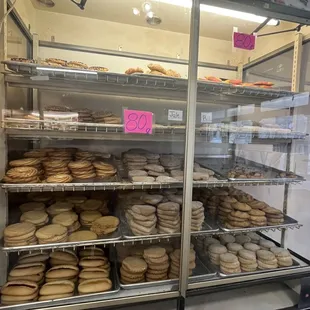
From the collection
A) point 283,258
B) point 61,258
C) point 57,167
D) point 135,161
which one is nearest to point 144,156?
point 135,161

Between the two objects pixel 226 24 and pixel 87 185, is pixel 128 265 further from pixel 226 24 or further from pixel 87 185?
pixel 226 24

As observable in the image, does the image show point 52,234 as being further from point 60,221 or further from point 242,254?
point 242,254

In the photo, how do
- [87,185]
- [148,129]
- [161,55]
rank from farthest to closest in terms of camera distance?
[161,55] < [148,129] < [87,185]

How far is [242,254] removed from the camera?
1363 mm

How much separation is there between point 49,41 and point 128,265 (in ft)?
4.82

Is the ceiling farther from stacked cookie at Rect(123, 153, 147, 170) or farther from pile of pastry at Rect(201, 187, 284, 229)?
pile of pastry at Rect(201, 187, 284, 229)

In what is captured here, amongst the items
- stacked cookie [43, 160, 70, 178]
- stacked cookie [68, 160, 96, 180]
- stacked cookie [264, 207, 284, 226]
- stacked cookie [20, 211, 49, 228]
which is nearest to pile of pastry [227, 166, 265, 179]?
stacked cookie [264, 207, 284, 226]

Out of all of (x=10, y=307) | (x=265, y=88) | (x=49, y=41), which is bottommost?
(x=10, y=307)

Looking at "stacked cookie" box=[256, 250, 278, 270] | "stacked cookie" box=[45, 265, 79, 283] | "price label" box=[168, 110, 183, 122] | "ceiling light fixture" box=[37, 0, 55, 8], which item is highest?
"ceiling light fixture" box=[37, 0, 55, 8]

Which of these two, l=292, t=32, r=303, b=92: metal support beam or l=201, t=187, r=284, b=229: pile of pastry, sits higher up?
l=292, t=32, r=303, b=92: metal support beam

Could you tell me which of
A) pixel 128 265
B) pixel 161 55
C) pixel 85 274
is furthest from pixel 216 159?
pixel 85 274

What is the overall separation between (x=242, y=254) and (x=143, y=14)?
66.5 inches

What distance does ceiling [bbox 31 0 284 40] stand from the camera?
Answer: 146 cm

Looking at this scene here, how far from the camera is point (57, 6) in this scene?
1.46 metres
